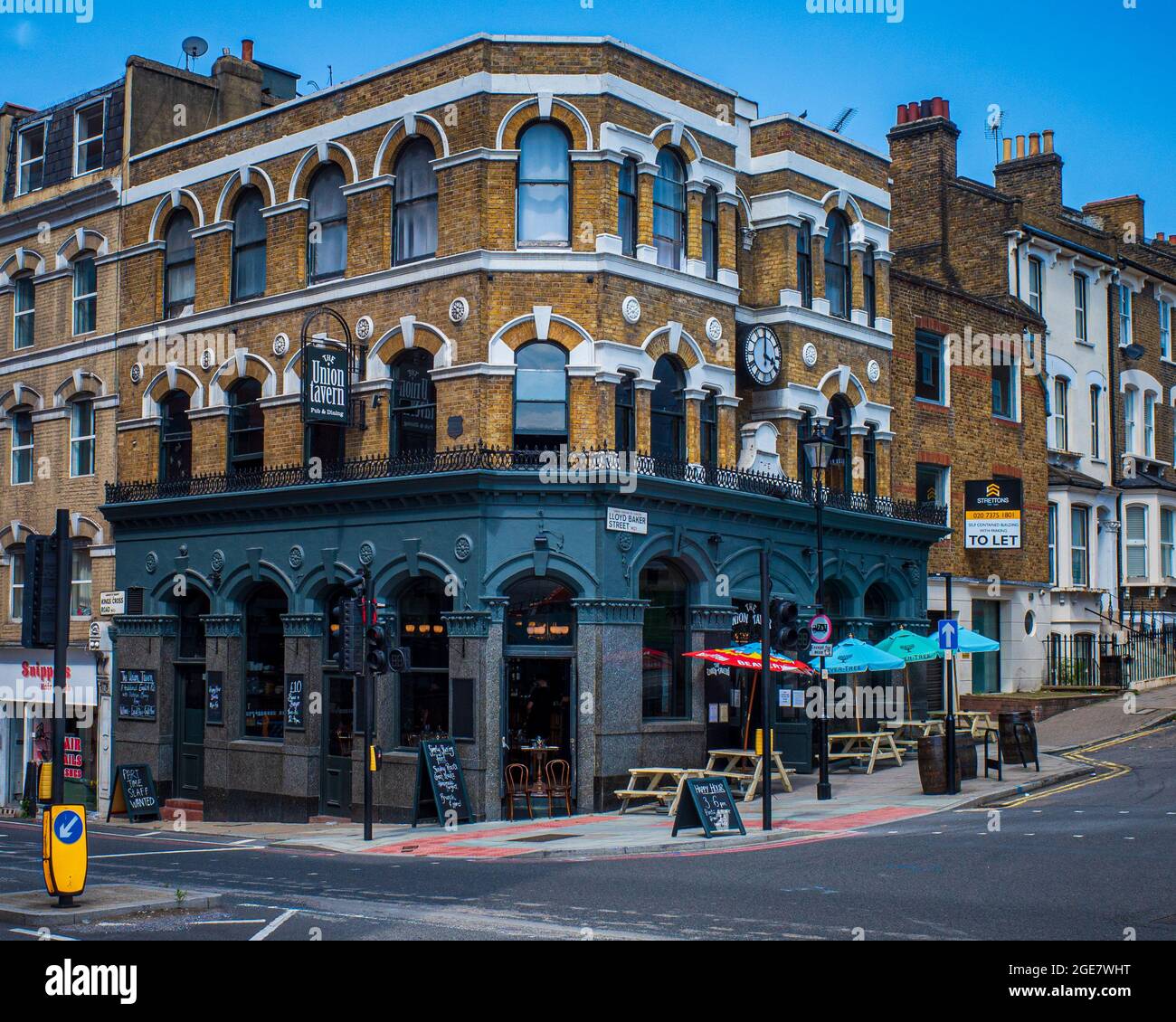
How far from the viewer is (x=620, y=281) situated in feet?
84.0

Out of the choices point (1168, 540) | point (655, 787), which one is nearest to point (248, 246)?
point (655, 787)

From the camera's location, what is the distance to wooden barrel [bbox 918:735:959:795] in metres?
23.9

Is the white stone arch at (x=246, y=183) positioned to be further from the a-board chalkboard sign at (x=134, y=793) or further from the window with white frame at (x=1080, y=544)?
the window with white frame at (x=1080, y=544)

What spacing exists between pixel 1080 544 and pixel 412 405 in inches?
845

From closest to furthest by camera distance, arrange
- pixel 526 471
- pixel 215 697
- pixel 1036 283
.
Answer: pixel 526 471, pixel 215 697, pixel 1036 283

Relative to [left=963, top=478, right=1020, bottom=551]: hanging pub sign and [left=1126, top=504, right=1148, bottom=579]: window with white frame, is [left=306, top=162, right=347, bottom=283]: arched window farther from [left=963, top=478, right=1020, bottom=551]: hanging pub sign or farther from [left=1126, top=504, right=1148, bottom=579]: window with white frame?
[left=1126, top=504, right=1148, bottom=579]: window with white frame

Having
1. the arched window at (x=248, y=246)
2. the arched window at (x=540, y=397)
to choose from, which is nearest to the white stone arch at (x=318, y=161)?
the arched window at (x=248, y=246)

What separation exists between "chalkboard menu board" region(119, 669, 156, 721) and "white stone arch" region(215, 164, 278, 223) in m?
9.83

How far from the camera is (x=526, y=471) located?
2452 centimetres

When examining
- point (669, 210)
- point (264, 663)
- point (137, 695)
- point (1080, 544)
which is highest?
point (669, 210)

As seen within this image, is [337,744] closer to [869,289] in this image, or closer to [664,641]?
[664,641]

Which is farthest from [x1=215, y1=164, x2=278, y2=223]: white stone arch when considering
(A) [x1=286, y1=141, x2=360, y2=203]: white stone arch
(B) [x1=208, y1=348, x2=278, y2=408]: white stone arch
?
(B) [x1=208, y1=348, x2=278, y2=408]: white stone arch

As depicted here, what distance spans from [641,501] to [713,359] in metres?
3.92
